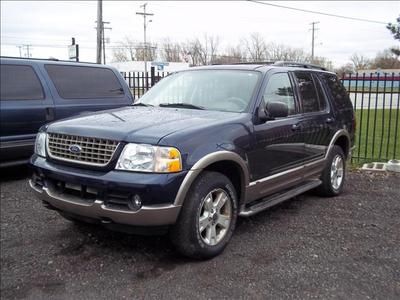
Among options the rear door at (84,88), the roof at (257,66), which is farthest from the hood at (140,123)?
the rear door at (84,88)

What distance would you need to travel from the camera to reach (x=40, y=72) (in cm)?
698

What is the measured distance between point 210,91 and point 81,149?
5.54 feet

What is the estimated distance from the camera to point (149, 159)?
348 cm

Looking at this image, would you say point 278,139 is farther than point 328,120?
No

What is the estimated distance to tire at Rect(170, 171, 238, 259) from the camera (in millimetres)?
3664

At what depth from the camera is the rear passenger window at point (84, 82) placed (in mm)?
7239

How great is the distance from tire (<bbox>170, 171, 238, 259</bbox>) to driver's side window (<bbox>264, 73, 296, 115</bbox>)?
1.17 meters

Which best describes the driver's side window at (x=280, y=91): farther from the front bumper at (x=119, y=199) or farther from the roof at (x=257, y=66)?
the front bumper at (x=119, y=199)

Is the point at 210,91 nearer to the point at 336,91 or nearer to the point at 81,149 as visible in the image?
the point at 81,149

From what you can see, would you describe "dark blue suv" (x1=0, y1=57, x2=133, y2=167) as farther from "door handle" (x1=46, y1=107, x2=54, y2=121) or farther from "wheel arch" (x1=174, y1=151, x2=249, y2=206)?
"wheel arch" (x1=174, y1=151, x2=249, y2=206)

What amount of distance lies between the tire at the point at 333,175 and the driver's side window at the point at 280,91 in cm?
122

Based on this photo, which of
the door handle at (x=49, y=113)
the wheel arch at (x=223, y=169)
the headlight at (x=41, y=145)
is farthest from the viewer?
the door handle at (x=49, y=113)

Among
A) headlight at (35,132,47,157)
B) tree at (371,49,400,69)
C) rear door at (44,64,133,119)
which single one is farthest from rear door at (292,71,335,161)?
tree at (371,49,400,69)

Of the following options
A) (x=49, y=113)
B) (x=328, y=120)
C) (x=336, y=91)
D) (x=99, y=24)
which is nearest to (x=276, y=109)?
(x=328, y=120)
